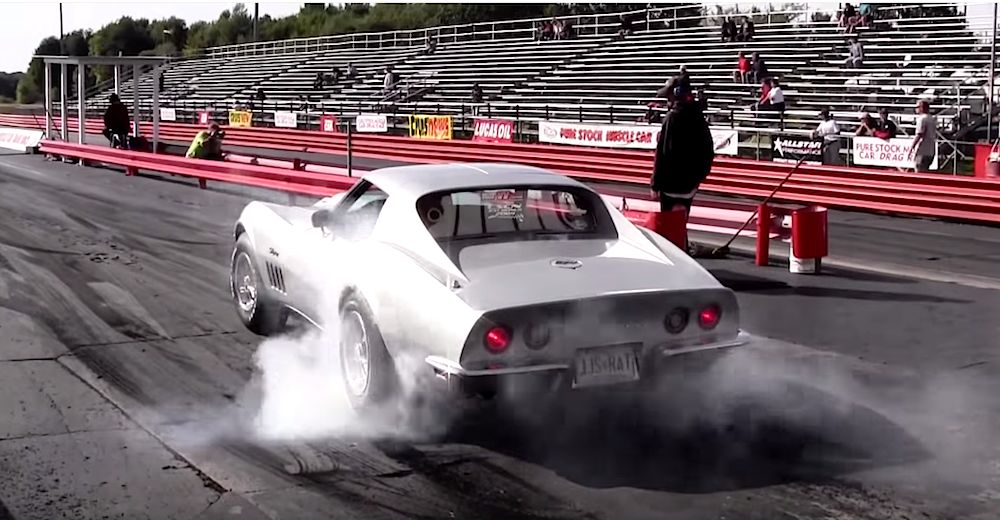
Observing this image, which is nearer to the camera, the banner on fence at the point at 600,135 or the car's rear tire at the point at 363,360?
the car's rear tire at the point at 363,360

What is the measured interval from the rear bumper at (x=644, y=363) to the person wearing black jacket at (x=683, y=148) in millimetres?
5564

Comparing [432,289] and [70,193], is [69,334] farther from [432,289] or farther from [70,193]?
[70,193]

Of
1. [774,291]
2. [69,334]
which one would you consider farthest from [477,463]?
[774,291]

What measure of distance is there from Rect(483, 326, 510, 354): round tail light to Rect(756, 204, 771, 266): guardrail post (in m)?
6.71

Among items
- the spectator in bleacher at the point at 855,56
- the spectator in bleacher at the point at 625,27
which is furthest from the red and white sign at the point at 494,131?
the spectator in bleacher at the point at 625,27

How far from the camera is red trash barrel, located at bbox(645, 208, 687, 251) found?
10750 mm

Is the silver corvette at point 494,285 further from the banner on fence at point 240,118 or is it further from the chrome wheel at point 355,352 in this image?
the banner on fence at point 240,118

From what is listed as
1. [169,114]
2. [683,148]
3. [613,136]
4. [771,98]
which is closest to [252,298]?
[683,148]

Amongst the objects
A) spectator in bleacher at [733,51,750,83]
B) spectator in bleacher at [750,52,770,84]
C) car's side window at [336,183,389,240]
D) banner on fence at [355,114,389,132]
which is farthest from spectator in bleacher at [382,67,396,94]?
car's side window at [336,183,389,240]

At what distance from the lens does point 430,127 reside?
33.8 metres

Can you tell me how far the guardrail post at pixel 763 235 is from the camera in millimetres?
11438

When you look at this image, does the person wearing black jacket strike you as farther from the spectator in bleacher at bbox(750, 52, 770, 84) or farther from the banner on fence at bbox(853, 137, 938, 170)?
the spectator in bleacher at bbox(750, 52, 770, 84)

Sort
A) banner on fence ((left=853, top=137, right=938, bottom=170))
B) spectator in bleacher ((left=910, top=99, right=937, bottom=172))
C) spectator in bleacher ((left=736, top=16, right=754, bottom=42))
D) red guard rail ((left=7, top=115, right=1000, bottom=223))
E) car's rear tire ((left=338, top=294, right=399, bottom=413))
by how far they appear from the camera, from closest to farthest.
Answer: car's rear tire ((left=338, top=294, right=399, bottom=413))
red guard rail ((left=7, top=115, right=1000, bottom=223))
spectator in bleacher ((left=910, top=99, right=937, bottom=172))
banner on fence ((left=853, top=137, right=938, bottom=170))
spectator in bleacher ((left=736, top=16, right=754, bottom=42))

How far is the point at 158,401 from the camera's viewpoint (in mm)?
6395
